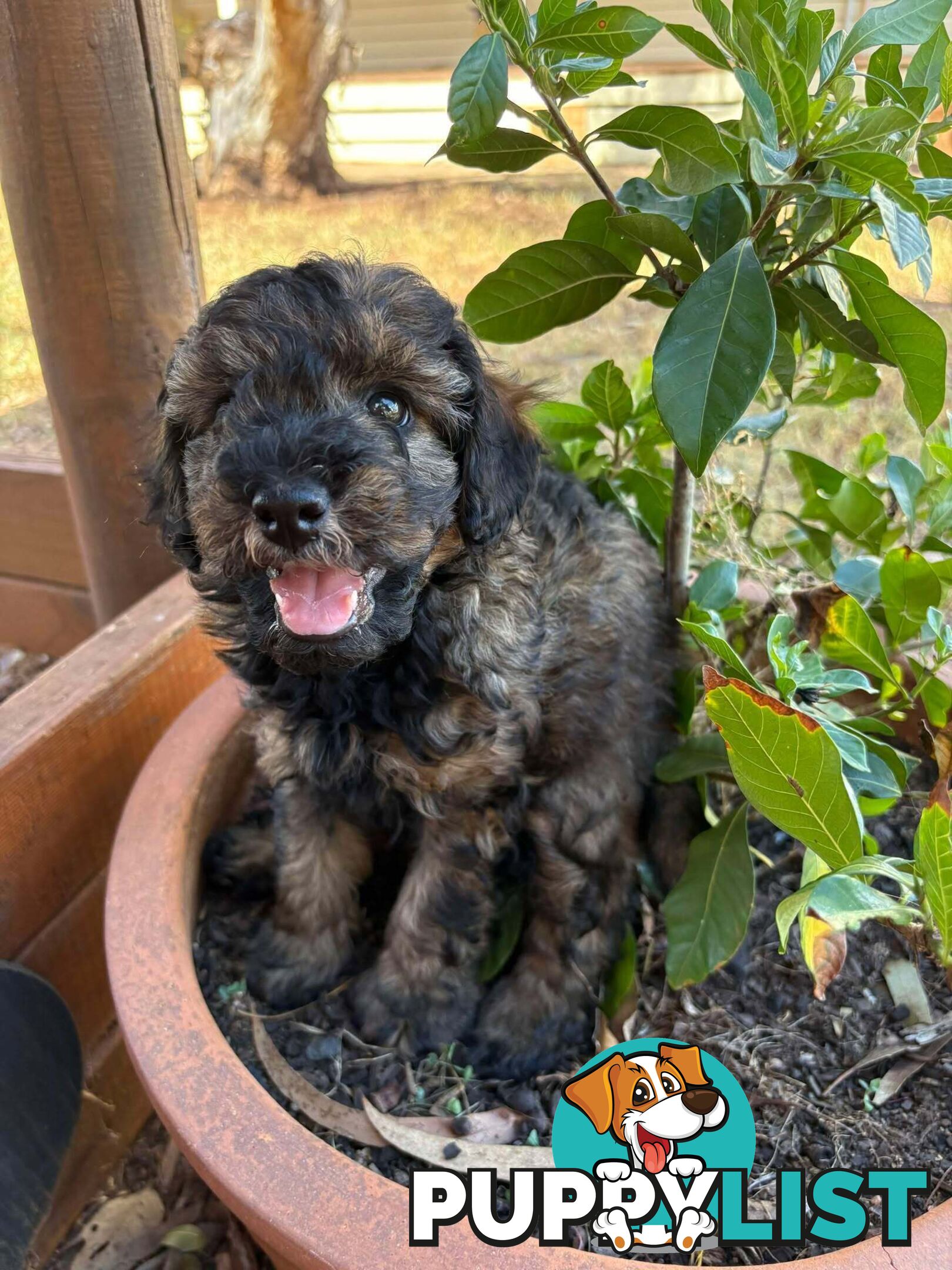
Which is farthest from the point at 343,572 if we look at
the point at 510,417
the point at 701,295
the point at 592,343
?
the point at 592,343

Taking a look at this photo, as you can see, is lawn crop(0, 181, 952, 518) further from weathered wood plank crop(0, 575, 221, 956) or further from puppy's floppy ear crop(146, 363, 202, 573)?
weathered wood plank crop(0, 575, 221, 956)

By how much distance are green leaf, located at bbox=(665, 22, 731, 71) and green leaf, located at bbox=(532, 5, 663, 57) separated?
88 millimetres

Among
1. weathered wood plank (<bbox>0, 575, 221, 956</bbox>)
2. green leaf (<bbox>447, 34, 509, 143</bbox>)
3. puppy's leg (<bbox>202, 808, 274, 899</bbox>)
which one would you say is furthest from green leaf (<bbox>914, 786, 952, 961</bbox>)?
weathered wood plank (<bbox>0, 575, 221, 956</bbox>)

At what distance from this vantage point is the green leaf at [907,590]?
1.73m

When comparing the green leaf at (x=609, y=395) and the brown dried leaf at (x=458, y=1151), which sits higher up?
the green leaf at (x=609, y=395)

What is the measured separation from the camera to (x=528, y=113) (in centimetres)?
152

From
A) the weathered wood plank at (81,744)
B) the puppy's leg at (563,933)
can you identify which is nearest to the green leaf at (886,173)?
the puppy's leg at (563,933)

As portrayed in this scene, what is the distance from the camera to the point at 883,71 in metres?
1.46

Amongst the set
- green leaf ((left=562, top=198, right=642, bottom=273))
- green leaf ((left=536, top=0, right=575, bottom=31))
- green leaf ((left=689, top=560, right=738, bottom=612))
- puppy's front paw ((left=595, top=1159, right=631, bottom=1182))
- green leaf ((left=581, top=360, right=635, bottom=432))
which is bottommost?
puppy's front paw ((left=595, top=1159, right=631, bottom=1182))

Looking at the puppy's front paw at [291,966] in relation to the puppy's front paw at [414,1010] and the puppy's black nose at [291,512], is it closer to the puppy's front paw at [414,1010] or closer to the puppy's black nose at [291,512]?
the puppy's front paw at [414,1010]

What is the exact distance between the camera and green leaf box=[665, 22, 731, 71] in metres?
1.46

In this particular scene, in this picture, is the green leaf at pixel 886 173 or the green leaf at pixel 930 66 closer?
the green leaf at pixel 886 173

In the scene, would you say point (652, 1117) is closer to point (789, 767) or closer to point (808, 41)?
point (789, 767)

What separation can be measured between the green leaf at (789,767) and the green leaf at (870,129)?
0.68m
